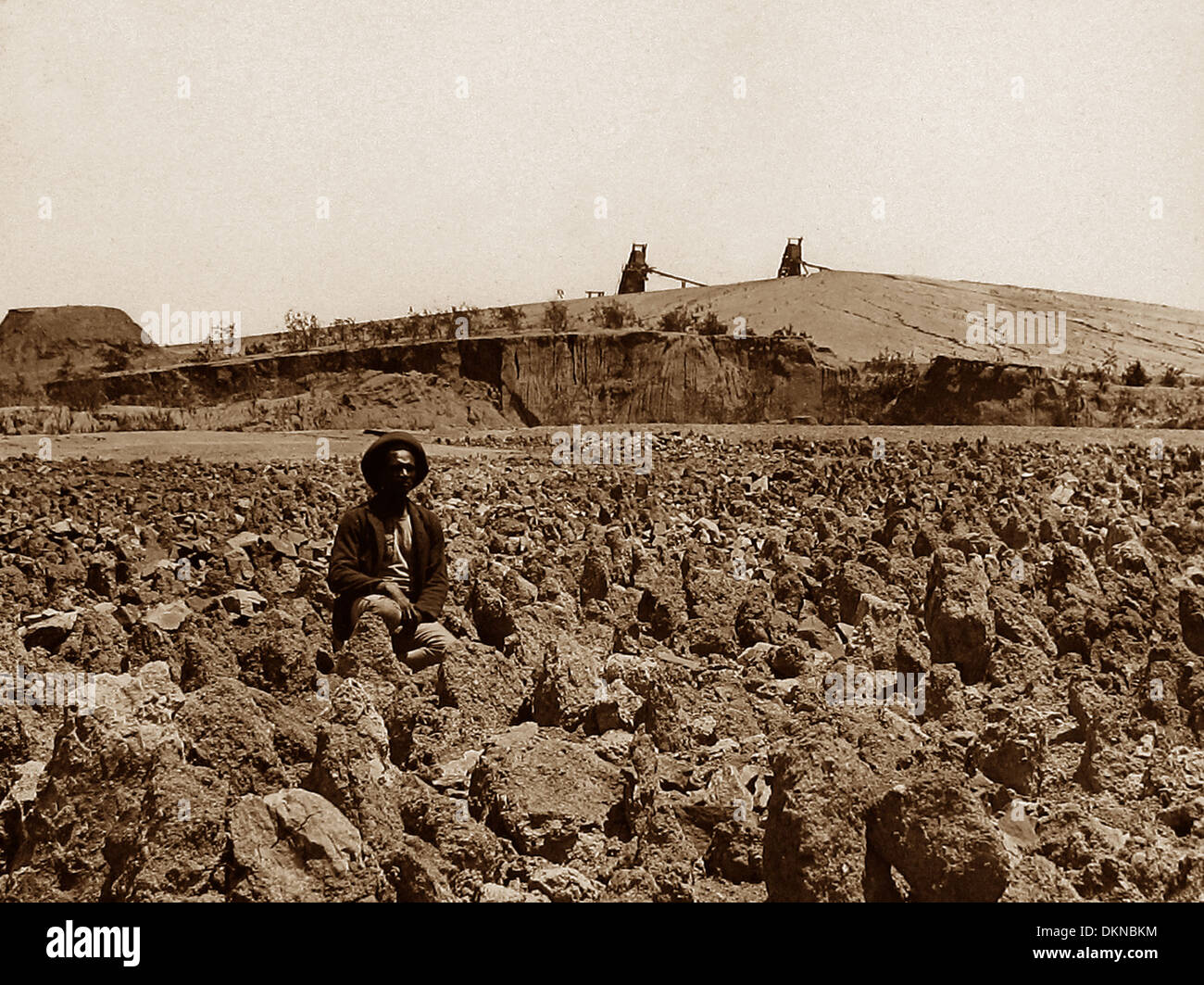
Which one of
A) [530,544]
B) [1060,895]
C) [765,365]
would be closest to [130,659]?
[530,544]

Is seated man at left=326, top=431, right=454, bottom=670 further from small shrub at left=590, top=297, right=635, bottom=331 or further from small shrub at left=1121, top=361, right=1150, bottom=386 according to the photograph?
small shrub at left=590, top=297, right=635, bottom=331

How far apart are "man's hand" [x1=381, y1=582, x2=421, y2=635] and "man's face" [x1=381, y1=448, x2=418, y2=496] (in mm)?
386

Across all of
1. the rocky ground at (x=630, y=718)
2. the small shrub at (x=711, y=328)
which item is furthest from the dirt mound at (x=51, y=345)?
the rocky ground at (x=630, y=718)

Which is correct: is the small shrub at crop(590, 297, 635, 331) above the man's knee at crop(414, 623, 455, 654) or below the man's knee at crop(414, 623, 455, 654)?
above

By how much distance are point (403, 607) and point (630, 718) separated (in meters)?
1.00

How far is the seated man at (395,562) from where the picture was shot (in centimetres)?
400

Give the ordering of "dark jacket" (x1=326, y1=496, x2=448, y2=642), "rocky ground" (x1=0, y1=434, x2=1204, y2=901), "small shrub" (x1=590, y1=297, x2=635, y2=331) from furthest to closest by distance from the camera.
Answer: "small shrub" (x1=590, y1=297, x2=635, y2=331) → "dark jacket" (x1=326, y1=496, x2=448, y2=642) → "rocky ground" (x1=0, y1=434, x2=1204, y2=901)

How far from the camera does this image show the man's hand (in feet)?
13.2

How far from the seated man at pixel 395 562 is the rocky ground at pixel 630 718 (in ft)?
0.62

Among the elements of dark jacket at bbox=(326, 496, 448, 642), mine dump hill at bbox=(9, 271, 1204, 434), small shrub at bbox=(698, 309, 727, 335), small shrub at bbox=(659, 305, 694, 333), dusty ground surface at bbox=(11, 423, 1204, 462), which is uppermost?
small shrub at bbox=(659, 305, 694, 333)

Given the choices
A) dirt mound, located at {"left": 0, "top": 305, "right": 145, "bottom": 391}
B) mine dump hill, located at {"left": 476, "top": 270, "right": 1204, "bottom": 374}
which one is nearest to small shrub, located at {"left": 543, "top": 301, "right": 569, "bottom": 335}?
mine dump hill, located at {"left": 476, "top": 270, "right": 1204, "bottom": 374}

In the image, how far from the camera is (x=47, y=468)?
836cm

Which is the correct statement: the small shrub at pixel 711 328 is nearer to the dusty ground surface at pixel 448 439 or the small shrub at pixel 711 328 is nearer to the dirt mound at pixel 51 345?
the dusty ground surface at pixel 448 439
